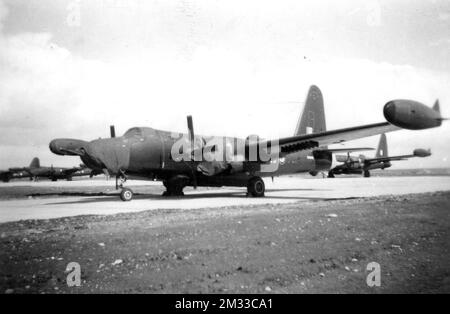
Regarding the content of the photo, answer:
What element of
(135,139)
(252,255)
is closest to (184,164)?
(135,139)

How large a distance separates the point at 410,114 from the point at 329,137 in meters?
9.67

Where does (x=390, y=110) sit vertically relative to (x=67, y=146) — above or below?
below

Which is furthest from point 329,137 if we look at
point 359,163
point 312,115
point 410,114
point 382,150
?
point 382,150

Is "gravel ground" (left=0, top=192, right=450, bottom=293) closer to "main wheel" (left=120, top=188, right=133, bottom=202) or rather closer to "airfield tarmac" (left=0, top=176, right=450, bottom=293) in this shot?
"airfield tarmac" (left=0, top=176, right=450, bottom=293)

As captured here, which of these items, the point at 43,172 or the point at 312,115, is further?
the point at 43,172

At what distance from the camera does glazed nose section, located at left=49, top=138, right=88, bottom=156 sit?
13.1m

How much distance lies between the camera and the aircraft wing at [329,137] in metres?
13.1

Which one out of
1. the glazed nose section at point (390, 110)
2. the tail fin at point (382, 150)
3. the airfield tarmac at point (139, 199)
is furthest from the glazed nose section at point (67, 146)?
the tail fin at point (382, 150)

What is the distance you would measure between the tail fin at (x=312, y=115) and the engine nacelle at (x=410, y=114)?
54.3ft

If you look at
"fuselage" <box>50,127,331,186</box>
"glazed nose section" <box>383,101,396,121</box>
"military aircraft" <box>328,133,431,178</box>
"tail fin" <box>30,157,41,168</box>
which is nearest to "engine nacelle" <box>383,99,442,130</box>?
"glazed nose section" <box>383,101,396,121</box>

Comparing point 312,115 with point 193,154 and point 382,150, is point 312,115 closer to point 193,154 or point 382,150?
point 193,154

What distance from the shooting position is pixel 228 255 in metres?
5.21

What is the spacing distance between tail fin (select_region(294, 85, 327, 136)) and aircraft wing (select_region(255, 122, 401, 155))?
5270 millimetres
